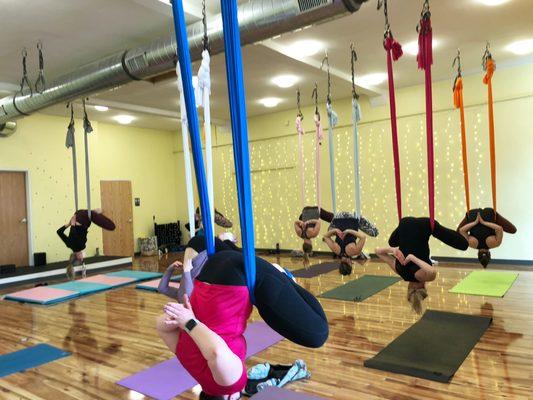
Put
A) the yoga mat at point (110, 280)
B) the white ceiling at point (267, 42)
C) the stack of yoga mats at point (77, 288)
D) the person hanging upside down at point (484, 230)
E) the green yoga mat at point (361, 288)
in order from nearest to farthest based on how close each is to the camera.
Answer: the person hanging upside down at point (484, 230) → the white ceiling at point (267, 42) → the green yoga mat at point (361, 288) → the stack of yoga mats at point (77, 288) → the yoga mat at point (110, 280)

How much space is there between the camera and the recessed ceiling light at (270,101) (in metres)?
7.68

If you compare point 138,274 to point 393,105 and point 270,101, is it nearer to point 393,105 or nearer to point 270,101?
point 270,101

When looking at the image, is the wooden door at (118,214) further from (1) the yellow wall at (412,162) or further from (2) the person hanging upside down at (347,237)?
(2) the person hanging upside down at (347,237)

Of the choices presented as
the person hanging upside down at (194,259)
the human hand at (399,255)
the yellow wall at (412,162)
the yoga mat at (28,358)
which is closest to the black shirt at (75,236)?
the yoga mat at (28,358)

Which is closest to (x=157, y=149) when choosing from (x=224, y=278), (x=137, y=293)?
(x=137, y=293)

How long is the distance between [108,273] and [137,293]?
1877mm

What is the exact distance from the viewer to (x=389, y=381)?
282 cm

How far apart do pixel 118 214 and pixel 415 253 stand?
8.12 metres

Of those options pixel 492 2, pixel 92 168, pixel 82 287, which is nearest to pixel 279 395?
pixel 492 2

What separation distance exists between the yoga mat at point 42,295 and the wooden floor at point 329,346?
0.14m

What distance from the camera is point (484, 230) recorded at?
Result: 362 cm

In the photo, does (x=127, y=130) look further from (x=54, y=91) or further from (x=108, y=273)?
(x=54, y=91)

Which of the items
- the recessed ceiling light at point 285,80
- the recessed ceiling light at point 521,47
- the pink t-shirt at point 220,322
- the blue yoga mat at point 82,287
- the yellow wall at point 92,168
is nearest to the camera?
the pink t-shirt at point 220,322

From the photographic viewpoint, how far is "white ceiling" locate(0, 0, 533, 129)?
3861 mm
